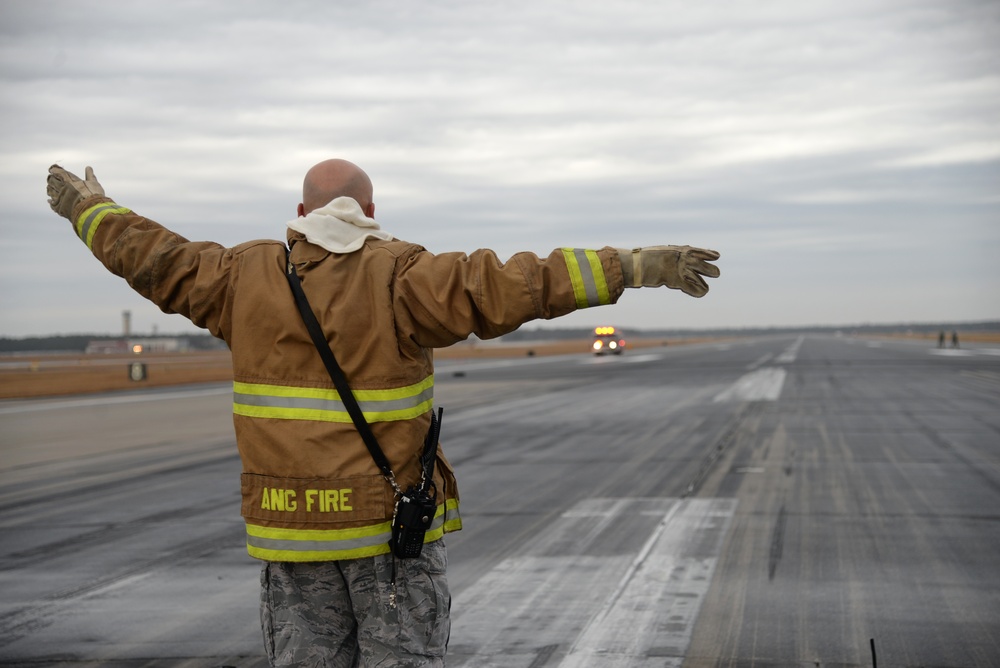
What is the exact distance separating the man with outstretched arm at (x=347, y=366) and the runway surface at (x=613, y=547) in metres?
2.35

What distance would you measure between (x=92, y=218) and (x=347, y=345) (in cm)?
99

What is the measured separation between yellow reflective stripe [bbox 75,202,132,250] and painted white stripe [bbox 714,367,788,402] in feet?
70.8

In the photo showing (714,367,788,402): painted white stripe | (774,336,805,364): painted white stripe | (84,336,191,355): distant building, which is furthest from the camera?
(84,336,191,355): distant building

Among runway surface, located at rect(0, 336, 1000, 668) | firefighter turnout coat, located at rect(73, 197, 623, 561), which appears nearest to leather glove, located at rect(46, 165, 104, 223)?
firefighter turnout coat, located at rect(73, 197, 623, 561)

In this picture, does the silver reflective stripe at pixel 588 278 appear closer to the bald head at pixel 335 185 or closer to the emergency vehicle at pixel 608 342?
the bald head at pixel 335 185

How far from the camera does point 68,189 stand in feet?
11.4

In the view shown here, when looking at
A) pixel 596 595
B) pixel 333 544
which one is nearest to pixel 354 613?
pixel 333 544

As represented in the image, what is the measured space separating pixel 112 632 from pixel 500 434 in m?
11.7

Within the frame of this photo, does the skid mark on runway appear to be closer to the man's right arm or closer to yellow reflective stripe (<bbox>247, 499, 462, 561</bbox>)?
yellow reflective stripe (<bbox>247, 499, 462, 561</bbox>)

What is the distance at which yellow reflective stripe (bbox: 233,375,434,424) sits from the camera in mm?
3025

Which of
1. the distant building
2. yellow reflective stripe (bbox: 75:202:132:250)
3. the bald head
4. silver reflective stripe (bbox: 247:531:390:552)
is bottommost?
the distant building

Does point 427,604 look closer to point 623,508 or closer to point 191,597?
point 191,597

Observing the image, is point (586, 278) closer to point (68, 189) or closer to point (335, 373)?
point (335, 373)

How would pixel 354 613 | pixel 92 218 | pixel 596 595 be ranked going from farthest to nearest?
pixel 596 595 < pixel 92 218 < pixel 354 613
